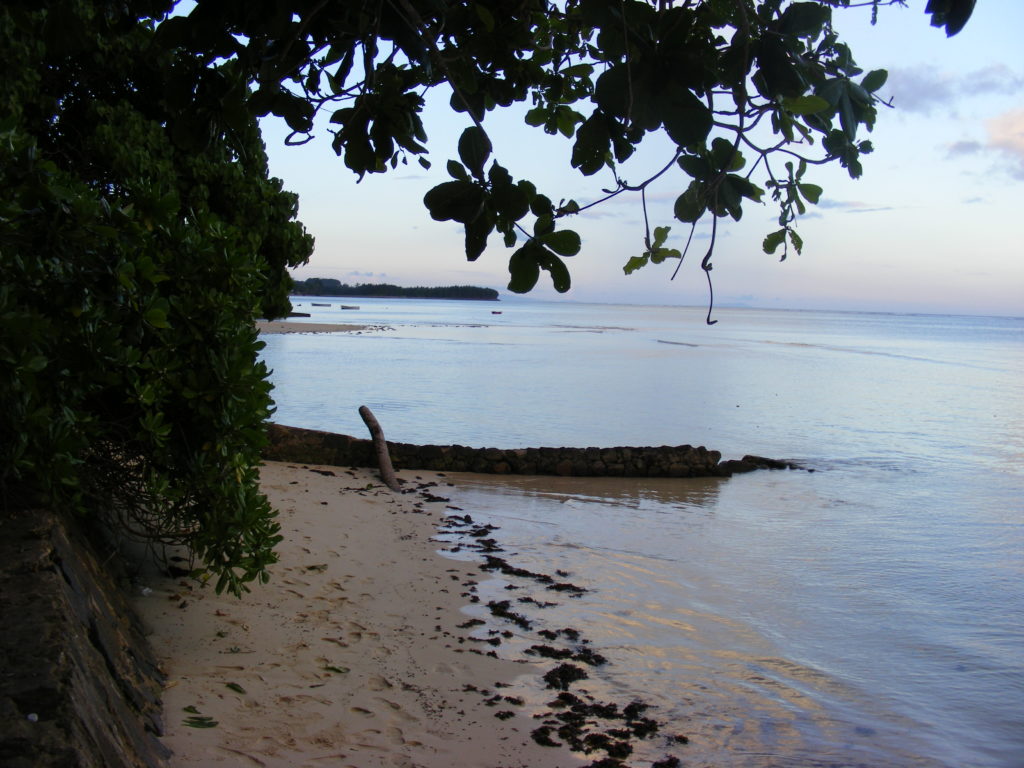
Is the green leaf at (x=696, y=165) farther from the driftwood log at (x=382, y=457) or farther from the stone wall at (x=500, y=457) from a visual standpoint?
the stone wall at (x=500, y=457)

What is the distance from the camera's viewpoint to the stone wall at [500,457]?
35.2 feet

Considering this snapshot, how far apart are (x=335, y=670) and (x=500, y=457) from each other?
757 centimetres

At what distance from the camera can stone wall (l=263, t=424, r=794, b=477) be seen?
1073cm

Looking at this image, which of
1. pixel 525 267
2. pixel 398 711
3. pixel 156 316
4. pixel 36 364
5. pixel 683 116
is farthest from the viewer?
pixel 398 711

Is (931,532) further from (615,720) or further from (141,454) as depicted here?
(141,454)

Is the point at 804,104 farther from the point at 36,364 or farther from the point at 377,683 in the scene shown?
the point at 377,683

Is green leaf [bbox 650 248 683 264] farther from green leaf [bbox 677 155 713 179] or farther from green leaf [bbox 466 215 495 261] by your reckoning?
green leaf [bbox 466 215 495 261]

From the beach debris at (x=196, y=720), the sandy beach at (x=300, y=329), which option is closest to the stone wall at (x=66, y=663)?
the beach debris at (x=196, y=720)

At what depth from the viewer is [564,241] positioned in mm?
1430

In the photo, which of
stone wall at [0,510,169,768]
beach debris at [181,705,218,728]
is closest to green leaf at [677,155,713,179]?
stone wall at [0,510,169,768]

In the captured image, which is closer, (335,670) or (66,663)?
(66,663)

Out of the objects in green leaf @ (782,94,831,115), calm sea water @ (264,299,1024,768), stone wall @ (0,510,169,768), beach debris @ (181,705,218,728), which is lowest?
calm sea water @ (264,299,1024,768)

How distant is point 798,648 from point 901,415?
779 inches

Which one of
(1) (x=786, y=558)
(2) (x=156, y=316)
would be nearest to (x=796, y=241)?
(2) (x=156, y=316)
